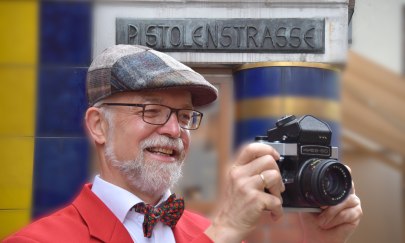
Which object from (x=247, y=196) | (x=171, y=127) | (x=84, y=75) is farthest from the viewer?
(x=84, y=75)

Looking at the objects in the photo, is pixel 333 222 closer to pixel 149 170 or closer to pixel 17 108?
pixel 149 170

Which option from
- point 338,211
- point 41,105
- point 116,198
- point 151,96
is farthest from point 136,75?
point 41,105

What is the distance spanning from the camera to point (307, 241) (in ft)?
5.90

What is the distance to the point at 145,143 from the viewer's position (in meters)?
1.71

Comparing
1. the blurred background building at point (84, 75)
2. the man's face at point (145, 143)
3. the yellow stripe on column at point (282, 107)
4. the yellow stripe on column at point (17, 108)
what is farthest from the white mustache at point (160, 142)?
the yellow stripe on column at point (17, 108)

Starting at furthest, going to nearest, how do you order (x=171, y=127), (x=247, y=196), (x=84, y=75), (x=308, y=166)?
(x=84, y=75) < (x=171, y=127) < (x=308, y=166) < (x=247, y=196)

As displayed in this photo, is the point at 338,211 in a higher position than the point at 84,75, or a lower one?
lower

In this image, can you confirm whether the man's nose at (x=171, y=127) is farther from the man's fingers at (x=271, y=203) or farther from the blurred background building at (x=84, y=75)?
the blurred background building at (x=84, y=75)

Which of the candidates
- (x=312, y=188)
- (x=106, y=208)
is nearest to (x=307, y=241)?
(x=312, y=188)

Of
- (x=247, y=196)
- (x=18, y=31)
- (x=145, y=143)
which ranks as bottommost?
(x=247, y=196)

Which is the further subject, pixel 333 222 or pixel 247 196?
pixel 333 222

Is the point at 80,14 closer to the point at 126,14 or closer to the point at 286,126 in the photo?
the point at 126,14

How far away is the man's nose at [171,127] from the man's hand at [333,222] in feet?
1.39

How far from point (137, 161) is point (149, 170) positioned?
0.04 m
